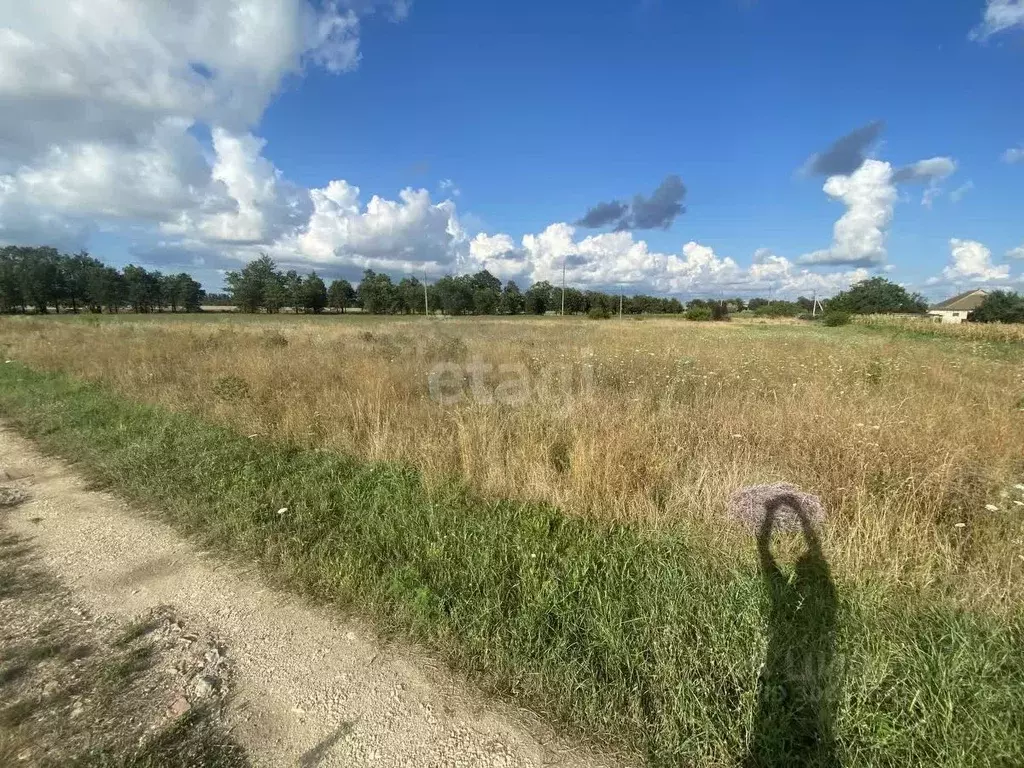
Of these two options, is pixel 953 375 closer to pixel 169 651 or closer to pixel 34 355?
pixel 169 651

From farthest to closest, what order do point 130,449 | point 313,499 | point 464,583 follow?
1. point 130,449
2. point 313,499
3. point 464,583

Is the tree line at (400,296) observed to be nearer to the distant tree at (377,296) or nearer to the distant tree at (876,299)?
the distant tree at (377,296)

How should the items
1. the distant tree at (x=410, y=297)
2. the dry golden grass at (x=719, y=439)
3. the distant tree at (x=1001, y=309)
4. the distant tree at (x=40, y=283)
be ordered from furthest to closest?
the distant tree at (x=410, y=297) → the distant tree at (x=40, y=283) → the distant tree at (x=1001, y=309) → the dry golden grass at (x=719, y=439)

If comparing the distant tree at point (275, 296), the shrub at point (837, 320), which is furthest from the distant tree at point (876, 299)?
the distant tree at point (275, 296)

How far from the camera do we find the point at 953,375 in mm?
7469

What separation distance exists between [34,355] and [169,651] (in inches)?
643

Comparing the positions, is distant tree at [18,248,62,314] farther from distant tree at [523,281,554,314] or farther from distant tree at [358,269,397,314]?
distant tree at [523,281,554,314]

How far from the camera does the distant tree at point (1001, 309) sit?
170 feet

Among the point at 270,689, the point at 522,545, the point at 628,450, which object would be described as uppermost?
the point at 628,450

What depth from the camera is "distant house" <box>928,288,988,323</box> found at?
227ft

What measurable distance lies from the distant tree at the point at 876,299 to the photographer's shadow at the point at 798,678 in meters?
91.7

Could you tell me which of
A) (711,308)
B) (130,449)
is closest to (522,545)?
(130,449)

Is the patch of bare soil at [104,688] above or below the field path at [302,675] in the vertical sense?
above

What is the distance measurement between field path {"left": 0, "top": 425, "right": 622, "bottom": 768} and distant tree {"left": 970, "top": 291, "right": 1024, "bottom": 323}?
244 feet
